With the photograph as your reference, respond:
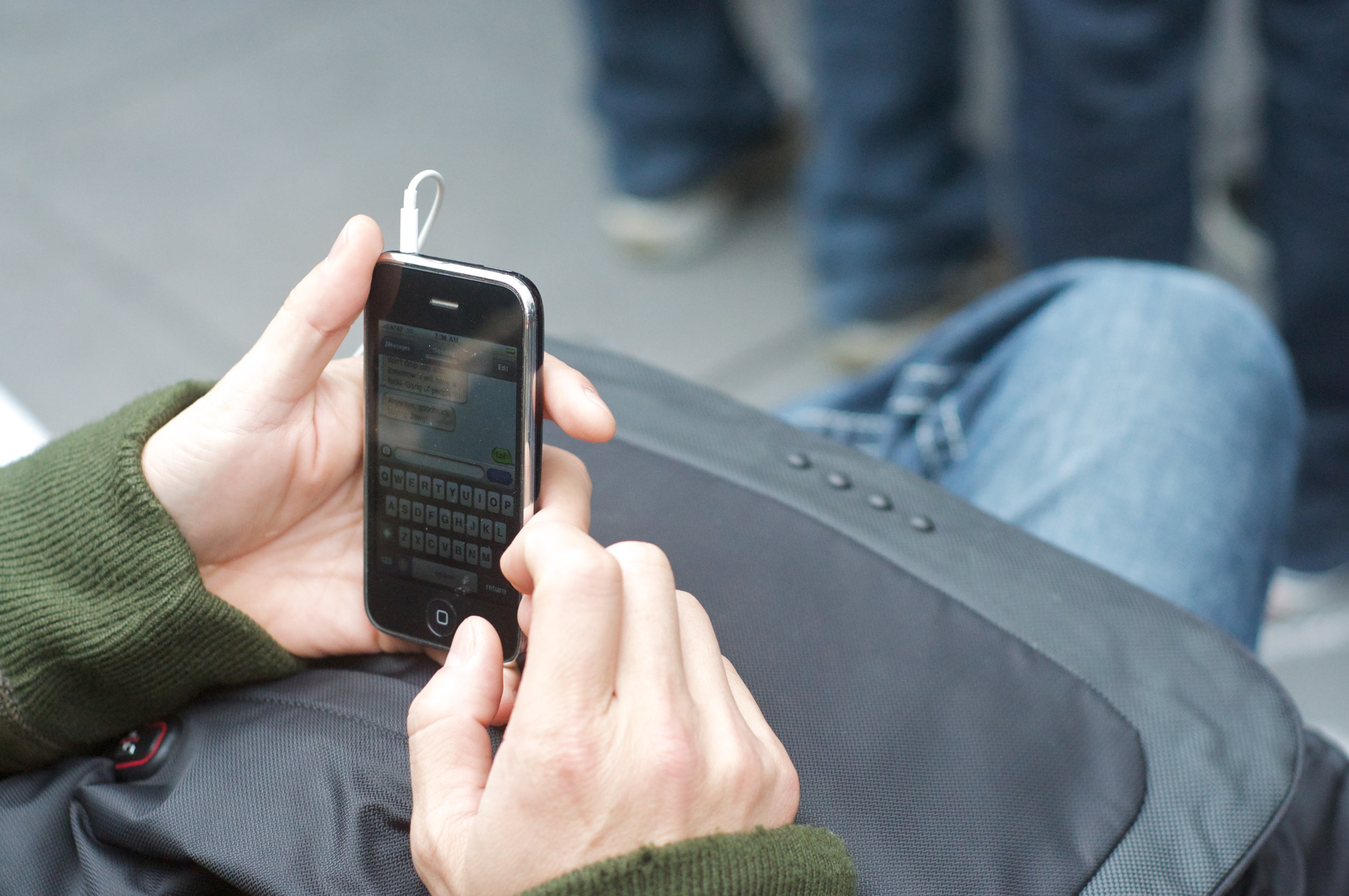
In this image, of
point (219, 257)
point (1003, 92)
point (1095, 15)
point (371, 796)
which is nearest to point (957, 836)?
point (371, 796)

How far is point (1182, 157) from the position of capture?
4.73ft

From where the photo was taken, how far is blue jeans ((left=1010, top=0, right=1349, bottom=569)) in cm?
128

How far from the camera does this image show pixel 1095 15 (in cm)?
128

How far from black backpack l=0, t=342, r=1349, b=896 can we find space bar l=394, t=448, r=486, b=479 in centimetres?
10

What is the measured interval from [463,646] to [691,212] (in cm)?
144

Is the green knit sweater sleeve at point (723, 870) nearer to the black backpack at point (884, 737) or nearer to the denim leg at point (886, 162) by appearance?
the black backpack at point (884, 737)

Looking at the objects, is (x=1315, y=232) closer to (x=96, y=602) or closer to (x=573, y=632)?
(x=573, y=632)

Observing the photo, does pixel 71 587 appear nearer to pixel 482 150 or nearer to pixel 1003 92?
pixel 482 150

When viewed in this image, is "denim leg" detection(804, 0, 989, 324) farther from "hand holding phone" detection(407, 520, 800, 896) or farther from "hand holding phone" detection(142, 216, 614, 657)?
"hand holding phone" detection(407, 520, 800, 896)

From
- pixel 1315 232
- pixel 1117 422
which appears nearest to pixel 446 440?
pixel 1117 422

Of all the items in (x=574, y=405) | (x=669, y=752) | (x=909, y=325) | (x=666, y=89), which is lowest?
(x=909, y=325)

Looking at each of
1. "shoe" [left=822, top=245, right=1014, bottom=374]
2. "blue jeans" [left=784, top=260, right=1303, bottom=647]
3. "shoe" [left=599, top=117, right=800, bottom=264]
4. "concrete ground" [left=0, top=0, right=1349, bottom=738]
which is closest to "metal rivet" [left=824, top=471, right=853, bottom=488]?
"blue jeans" [left=784, top=260, right=1303, bottom=647]

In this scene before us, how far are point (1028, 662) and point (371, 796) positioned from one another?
0.37 m

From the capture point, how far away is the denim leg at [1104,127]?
4.25 feet
